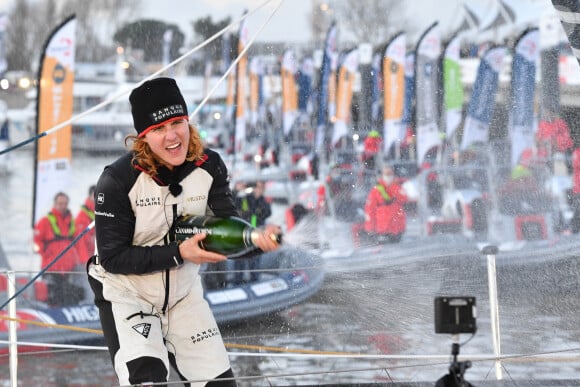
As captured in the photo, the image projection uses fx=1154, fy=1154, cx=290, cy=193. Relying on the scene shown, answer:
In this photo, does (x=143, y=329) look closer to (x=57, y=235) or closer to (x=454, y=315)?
(x=454, y=315)

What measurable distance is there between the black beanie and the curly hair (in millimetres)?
38

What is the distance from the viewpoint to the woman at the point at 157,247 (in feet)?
Result: 11.8

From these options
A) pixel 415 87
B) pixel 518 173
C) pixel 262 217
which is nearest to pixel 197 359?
pixel 518 173

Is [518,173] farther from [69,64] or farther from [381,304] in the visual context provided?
[69,64]

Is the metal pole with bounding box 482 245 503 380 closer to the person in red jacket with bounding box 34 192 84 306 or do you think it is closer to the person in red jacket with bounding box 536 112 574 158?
the person in red jacket with bounding box 536 112 574 158

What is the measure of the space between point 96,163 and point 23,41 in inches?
137

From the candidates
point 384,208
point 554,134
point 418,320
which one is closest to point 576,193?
point 554,134

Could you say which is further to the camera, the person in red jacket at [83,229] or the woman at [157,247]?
the person in red jacket at [83,229]

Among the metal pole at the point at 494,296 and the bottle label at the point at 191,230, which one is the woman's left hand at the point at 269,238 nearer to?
the bottle label at the point at 191,230

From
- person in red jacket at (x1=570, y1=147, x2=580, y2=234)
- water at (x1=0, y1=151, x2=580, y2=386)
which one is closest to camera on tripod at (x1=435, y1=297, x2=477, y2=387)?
water at (x1=0, y1=151, x2=580, y2=386)

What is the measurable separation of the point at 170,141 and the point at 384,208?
7.33 metres

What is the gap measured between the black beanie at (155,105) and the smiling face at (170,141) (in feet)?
0.07

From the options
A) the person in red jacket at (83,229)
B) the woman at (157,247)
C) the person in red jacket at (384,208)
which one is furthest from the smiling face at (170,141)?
the person in red jacket at (83,229)

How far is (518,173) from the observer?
694 cm
